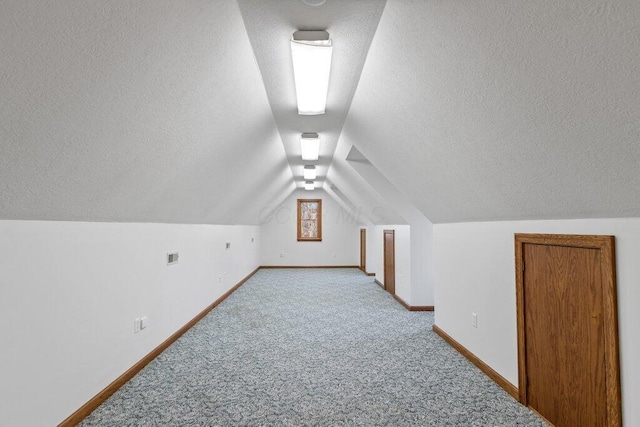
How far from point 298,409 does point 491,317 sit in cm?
179

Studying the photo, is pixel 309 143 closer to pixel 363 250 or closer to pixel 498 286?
pixel 498 286

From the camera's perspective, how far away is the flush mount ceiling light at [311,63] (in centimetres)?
221

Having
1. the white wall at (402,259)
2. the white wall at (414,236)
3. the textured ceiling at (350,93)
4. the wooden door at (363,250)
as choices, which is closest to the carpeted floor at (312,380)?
the white wall at (414,236)

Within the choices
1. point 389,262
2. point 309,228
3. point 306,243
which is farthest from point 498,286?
point 309,228

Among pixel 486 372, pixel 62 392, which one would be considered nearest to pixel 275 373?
pixel 62 392

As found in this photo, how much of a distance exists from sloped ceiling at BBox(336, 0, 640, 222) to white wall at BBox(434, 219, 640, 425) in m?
0.11

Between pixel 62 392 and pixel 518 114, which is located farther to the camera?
pixel 62 392

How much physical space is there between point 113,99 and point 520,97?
195cm

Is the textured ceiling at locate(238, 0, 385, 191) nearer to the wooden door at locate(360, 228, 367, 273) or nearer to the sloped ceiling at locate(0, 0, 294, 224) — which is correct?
the sloped ceiling at locate(0, 0, 294, 224)

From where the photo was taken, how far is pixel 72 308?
7.74ft

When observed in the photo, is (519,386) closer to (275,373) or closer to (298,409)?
(298,409)

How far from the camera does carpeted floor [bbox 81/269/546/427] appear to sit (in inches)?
96.2

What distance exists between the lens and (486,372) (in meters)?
3.11

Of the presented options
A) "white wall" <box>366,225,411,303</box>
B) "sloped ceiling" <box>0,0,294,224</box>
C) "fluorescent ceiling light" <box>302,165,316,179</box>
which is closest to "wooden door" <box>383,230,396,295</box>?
"white wall" <box>366,225,411,303</box>
